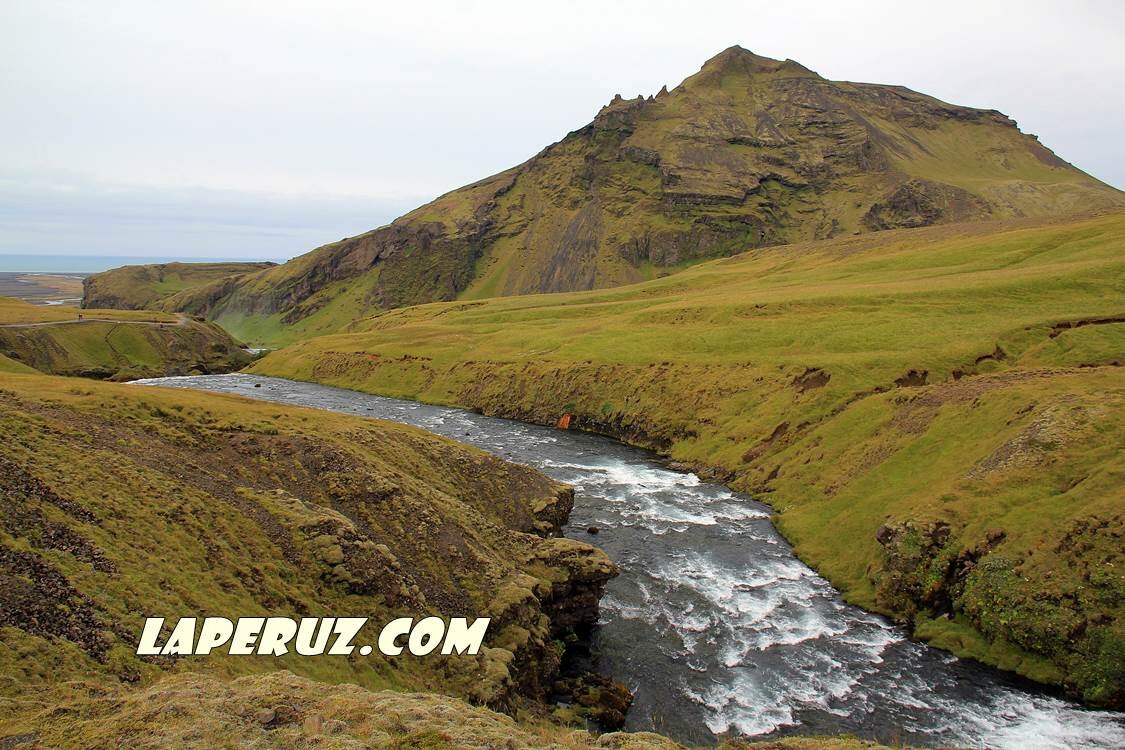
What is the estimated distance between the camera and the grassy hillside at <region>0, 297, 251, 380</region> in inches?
4596

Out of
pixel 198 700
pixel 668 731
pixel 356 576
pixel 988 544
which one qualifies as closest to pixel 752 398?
pixel 988 544

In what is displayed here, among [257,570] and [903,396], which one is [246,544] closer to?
[257,570]

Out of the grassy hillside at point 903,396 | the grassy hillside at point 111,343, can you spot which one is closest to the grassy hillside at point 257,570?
the grassy hillside at point 903,396

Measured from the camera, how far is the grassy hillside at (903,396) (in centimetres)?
3161

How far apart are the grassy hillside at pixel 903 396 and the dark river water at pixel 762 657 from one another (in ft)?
6.68

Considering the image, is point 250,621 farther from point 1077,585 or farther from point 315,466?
point 1077,585

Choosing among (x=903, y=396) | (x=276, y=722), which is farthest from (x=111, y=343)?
(x=276, y=722)

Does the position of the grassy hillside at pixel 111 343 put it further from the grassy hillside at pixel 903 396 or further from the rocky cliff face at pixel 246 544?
the rocky cliff face at pixel 246 544

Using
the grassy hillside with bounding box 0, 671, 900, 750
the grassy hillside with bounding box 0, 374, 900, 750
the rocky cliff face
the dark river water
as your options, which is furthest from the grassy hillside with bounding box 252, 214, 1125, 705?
the rocky cliff face

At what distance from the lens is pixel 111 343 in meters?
133

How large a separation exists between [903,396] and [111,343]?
142 meters

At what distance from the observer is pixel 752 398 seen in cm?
6944

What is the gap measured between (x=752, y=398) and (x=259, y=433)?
49471 mm

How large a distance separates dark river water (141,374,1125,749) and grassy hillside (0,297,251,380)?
112932 millimetres
